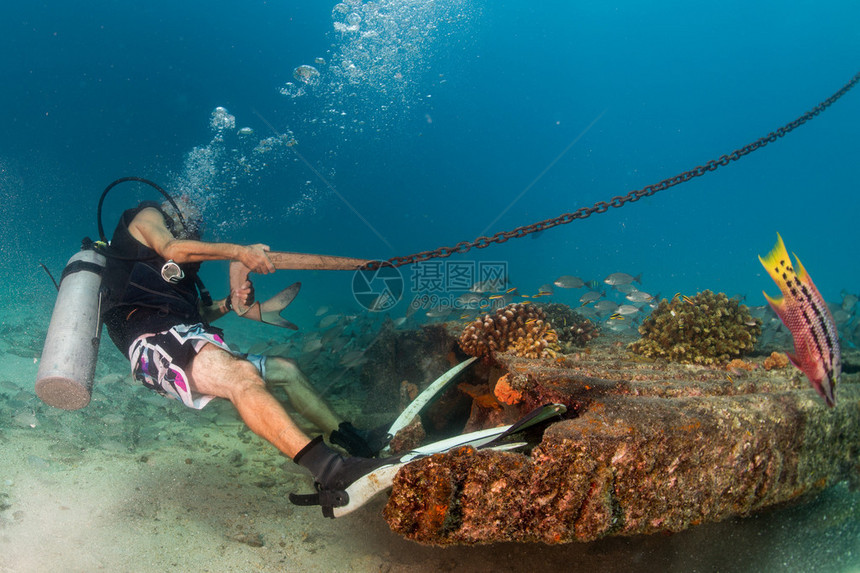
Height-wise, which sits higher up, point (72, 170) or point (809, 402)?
point (72, 170)

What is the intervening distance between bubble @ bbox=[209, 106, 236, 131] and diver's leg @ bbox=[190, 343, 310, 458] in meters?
59.1

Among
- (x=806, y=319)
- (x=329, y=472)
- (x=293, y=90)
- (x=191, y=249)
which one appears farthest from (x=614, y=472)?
(x=293, y=90)

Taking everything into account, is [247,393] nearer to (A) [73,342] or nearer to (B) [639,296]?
(A) [73,342]

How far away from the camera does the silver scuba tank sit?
3434mm

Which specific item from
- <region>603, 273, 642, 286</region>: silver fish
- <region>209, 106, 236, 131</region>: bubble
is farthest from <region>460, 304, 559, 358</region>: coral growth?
<region>209, 106, 236, 131</region>: bubble

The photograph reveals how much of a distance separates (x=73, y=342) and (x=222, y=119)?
212 feet

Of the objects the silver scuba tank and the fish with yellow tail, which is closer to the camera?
the fish with yellow tail

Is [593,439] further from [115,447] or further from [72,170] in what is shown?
[72,170]

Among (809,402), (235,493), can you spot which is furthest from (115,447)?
(809,402)

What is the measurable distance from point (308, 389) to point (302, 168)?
64438 mm

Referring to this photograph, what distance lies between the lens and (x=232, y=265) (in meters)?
4.06

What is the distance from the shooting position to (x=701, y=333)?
5090 mm

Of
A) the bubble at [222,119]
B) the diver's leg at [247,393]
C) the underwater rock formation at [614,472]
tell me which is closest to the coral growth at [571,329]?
the underwater rock formation at [614,472]

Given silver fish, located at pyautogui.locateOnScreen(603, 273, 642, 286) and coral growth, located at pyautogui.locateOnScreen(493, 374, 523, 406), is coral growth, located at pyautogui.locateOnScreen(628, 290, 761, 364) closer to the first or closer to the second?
coral growth, located at pyautogui.locateOnScreen(493, 374, 523, 406)
